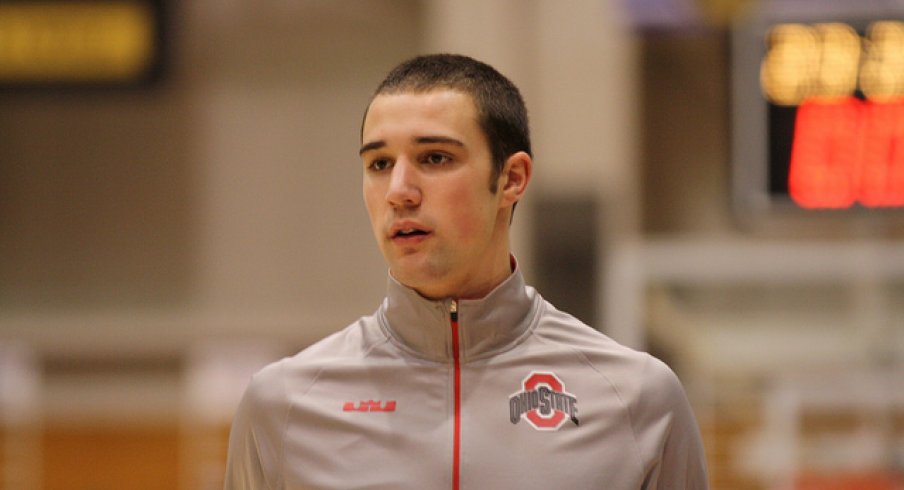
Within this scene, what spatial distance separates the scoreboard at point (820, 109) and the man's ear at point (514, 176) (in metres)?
4.44

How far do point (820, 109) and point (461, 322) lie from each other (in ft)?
15.1

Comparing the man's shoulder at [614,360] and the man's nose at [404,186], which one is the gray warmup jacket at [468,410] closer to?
the man's shoulder at [614,360]

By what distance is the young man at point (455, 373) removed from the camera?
200 centimetres

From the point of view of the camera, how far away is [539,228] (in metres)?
8.05

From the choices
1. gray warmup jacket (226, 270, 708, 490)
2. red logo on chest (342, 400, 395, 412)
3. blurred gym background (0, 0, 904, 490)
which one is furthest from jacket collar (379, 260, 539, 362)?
blurred gym background (0, 0, 904, 490)

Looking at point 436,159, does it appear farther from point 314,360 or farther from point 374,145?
point 314,360

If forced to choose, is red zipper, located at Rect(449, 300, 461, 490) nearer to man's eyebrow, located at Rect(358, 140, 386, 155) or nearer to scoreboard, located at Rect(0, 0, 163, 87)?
man's eyebrow, located at Rect(358, 140, 386, 155)

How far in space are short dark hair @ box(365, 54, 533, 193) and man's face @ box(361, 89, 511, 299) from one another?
0.02m

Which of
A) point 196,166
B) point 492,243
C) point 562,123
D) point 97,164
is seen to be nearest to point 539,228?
point 562,123

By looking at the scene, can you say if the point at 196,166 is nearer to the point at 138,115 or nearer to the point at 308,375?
the point at 138,115

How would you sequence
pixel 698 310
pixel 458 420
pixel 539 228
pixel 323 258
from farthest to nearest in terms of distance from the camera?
pixel 323 258 < pixel 698 310 < pixel 539 228 < pixel 458 420

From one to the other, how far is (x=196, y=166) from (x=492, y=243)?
28.5ft

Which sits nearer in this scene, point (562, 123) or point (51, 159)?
point (562, 123)

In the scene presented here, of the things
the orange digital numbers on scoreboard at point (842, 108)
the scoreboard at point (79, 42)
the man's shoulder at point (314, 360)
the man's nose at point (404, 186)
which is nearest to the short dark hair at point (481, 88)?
the man's nose at point (404, 186)
